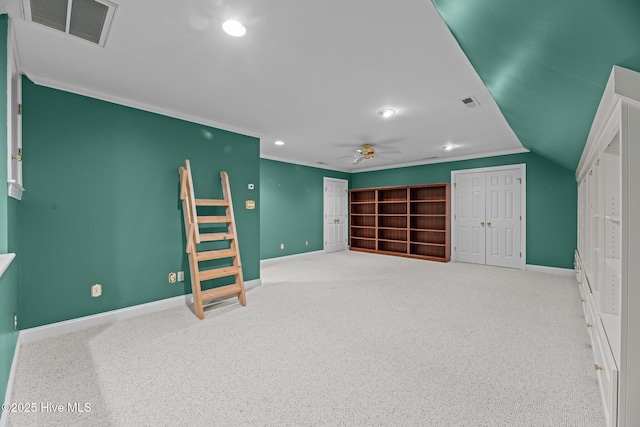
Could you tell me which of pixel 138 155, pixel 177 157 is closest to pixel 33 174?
pixel 138 155

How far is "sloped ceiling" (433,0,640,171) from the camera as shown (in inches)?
40.0

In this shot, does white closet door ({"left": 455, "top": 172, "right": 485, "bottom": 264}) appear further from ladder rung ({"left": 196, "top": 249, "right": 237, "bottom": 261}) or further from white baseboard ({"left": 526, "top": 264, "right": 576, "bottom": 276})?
ladder rung ({"left": 196, "top": 249, "right": 237, "bottom": 261})

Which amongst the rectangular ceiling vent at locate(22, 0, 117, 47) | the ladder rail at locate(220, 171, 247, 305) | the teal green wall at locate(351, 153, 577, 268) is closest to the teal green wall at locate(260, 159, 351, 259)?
the ladder rail at locate(220, 171, 247, 305)

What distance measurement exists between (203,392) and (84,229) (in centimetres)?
210

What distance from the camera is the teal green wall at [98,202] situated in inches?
103

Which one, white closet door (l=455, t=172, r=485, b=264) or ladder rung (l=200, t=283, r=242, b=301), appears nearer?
ladder rung (l=200, t=283, r=242, b=301)

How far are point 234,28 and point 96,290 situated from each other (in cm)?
279

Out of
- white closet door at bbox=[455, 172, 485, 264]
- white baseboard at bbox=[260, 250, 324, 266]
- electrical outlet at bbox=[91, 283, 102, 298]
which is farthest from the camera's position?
white baseboard at bbox=[260, 250, 324, 266]

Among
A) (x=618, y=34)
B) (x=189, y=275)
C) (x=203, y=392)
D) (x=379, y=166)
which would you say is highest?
(x=379, y=166)

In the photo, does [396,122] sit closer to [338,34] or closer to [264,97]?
[264,97]

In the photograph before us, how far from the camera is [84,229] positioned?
2844 millimetres

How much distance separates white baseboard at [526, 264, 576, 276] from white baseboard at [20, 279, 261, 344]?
5836 mm

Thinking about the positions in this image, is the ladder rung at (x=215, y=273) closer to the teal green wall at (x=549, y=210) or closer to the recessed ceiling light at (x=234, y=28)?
the recessed ceiling light at (x=234, y=28)

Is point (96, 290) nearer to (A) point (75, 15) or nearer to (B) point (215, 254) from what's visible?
(B) point (215, 254)
